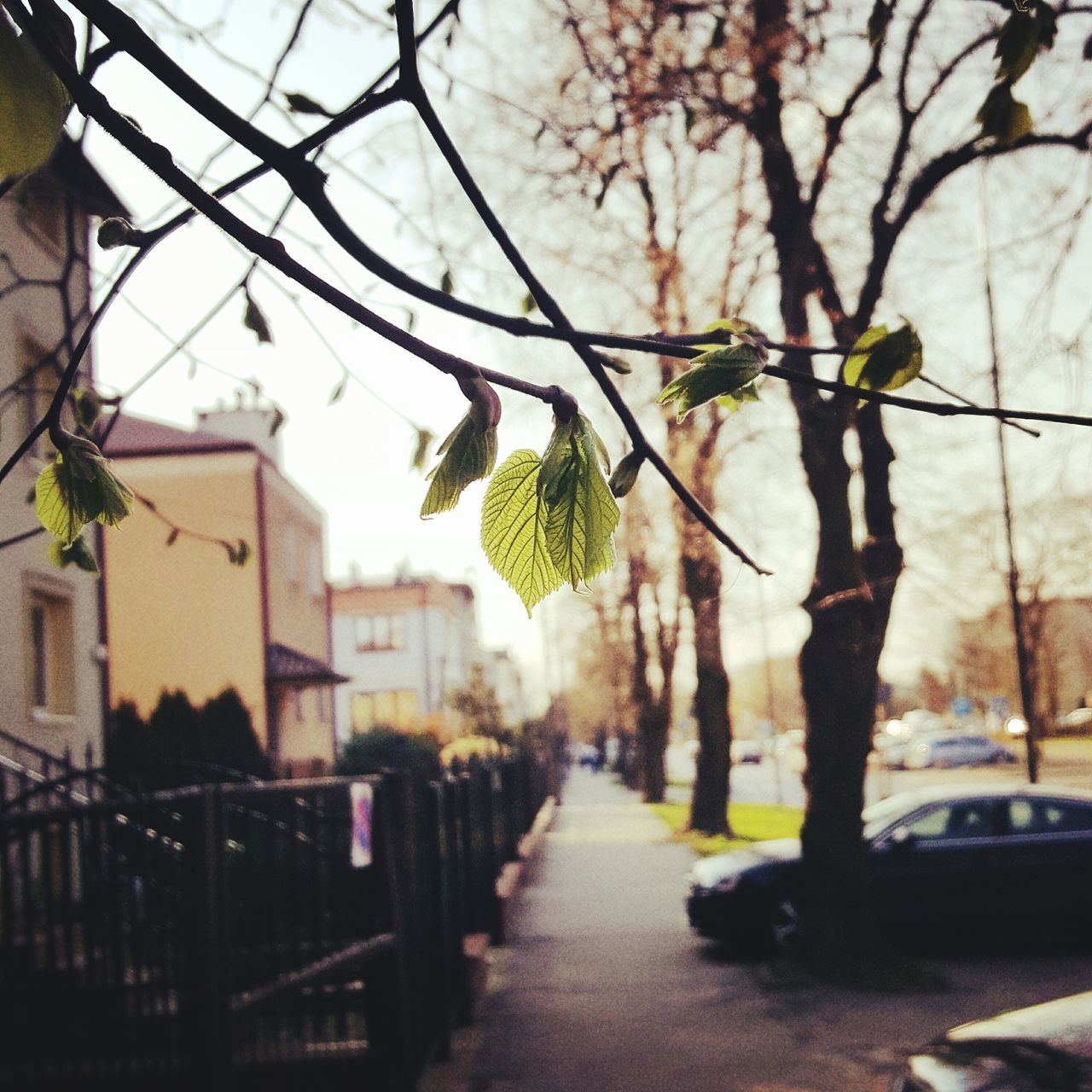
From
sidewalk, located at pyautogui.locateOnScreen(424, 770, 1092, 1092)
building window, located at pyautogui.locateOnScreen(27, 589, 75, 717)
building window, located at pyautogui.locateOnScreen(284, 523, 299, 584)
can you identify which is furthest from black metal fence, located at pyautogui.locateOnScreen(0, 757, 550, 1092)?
building window, located at pyautogui.locateOnScreen(284, 523, 299, 584)

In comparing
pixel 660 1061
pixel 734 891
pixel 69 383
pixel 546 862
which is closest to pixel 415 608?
pixel 546 862

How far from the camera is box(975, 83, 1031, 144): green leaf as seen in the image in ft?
6.44

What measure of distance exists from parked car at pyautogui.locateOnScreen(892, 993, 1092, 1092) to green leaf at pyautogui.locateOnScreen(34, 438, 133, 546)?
419cm

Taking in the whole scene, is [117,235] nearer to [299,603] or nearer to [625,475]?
[625,475]

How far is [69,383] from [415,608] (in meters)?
55.8

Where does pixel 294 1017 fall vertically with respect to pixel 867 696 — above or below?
below

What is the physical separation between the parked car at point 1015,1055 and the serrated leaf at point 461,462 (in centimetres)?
437

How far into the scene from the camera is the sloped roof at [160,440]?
82.2 ft

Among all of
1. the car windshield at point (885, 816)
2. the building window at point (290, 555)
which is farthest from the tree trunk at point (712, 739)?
the car windshield at point (885, 816)

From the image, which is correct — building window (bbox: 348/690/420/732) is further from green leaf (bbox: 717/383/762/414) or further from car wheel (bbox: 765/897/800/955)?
green leaf (bbox: 717/383/762/414)

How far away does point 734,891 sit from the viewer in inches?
452

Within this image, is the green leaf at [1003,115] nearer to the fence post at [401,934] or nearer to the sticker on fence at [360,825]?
the sticker on fence at [360,825]

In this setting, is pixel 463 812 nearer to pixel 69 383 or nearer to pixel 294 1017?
pixel 294 1017

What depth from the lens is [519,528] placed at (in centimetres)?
93
